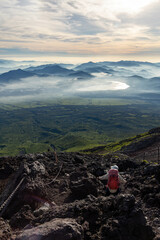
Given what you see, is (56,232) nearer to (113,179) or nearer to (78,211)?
(78,211)

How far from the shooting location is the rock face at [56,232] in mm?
7895

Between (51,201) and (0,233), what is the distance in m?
6.35

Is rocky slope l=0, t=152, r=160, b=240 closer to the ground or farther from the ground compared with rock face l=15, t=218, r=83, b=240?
closer to the ground

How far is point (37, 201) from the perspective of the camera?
14.2 metres

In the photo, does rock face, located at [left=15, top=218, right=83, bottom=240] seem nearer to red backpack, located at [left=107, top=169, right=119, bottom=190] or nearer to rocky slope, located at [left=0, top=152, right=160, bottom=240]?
rocky slope, located at [left=0, top=152, right=160, bottom=240]

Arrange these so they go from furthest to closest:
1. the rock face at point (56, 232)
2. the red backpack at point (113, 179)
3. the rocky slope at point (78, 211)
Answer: the red backpack at point (113, 179) < the rocky slope at point (78, 211) < the rock face at point (56, 232)

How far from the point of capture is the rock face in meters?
7.89

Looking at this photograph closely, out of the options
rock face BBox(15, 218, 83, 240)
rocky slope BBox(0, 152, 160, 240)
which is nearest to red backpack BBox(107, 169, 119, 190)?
rocky slope BBox(0, 152, 160, 240)

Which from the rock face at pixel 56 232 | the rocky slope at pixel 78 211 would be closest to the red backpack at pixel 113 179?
the rocky slope at pixel 78 211

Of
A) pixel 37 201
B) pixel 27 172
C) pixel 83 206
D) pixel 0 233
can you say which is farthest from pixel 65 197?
pixel 0 233

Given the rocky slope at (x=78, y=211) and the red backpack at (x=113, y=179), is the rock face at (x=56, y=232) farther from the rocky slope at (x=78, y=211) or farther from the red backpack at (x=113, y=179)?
the red backpack at (x=113, y=179)

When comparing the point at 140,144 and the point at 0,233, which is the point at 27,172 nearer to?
the point at 0,233

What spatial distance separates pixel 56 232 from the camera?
7.99 m

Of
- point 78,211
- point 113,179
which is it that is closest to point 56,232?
point 78,211
